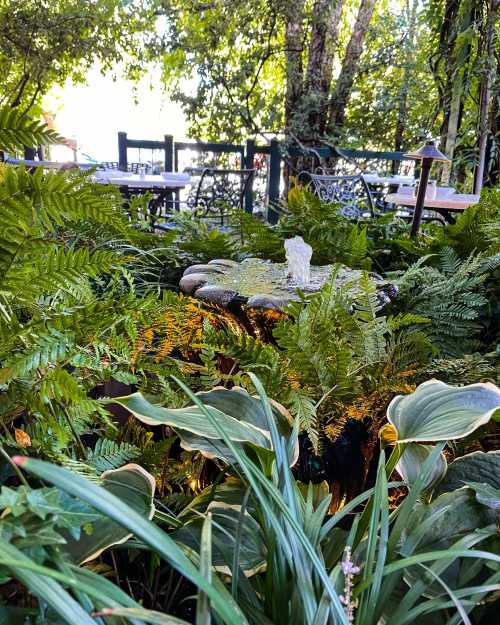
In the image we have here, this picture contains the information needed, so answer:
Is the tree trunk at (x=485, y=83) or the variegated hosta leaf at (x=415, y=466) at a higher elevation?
the tree trunk at (x=485, y=83)

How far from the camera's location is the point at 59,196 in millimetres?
513

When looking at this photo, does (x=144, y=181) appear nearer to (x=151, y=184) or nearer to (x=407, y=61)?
(x=151, y=184)

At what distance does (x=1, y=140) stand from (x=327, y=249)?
117 cm

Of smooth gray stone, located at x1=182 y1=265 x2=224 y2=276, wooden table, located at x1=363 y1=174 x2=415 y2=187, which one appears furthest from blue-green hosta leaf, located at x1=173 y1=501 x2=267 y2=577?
wooden table, located at x1=363 y1=174 x2=415 y2=187

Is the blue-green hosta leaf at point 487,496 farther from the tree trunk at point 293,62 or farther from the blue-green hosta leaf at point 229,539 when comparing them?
the tree trunk at point 293,62

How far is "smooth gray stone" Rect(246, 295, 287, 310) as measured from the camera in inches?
42.1

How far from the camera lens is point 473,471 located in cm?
69

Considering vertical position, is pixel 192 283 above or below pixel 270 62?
below

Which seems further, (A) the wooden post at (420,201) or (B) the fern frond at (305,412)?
(A) the wooden post at (420,201)

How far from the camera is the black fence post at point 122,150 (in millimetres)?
5707

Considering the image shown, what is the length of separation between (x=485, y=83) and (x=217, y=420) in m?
4.24

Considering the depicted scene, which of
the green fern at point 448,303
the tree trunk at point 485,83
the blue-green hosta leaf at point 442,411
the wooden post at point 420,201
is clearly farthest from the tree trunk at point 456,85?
the blue-green hosta leaf at point 442,411

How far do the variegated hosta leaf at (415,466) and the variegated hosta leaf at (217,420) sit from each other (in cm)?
15

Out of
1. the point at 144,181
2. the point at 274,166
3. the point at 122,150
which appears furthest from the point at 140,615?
the point at 122,150
